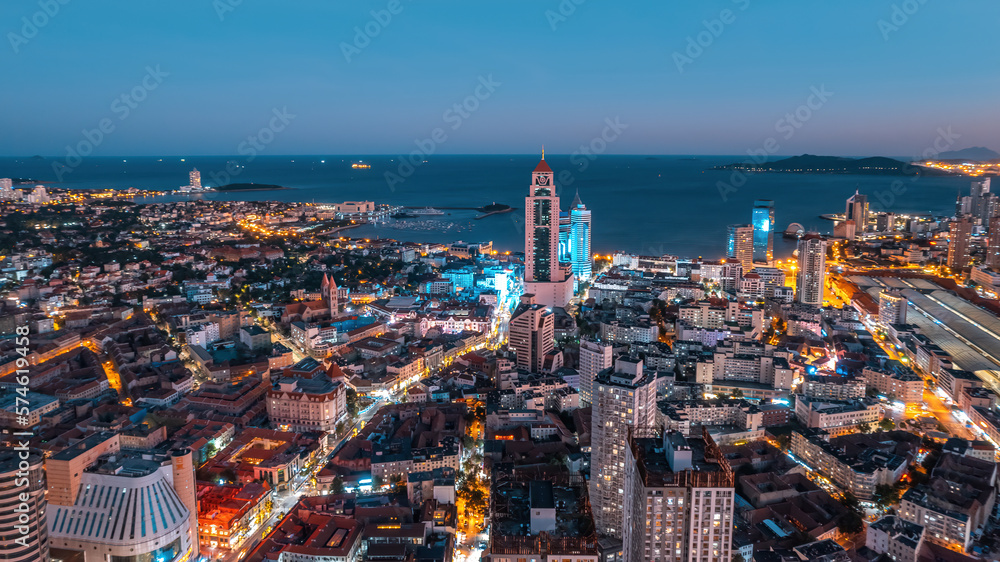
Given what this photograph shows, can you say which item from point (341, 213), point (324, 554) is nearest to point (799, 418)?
point (324, 554)

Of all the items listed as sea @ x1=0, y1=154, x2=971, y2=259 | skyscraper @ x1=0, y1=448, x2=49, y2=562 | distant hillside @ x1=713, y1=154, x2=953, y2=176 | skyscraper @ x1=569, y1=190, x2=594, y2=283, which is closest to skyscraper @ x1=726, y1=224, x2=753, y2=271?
sea @ x1=0, y1=154, x2=971, y2=259

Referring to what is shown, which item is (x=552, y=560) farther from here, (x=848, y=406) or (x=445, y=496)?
(x=848, y=406)

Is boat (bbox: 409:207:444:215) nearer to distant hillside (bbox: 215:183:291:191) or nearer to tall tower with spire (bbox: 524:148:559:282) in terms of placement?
distant hillside (bbox: 215:183:291:191)

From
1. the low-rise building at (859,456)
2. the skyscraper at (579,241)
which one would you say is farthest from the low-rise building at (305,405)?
the skyscraper at (579,241)

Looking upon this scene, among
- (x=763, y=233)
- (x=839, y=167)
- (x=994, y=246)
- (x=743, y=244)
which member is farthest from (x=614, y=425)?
(x=839, y=167)

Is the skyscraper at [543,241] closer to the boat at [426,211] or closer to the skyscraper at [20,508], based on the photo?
the skyscraper at [20,508]
